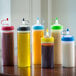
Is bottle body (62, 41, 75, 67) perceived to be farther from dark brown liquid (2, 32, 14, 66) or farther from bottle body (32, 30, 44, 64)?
dark brown liquid (2, 32, 14, 66)

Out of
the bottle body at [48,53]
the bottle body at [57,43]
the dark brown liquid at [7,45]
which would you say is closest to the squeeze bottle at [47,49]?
the bottle body at [48,53]

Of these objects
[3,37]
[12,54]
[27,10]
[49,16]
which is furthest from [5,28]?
[49,16]

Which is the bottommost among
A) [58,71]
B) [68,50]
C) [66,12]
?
[58,71]

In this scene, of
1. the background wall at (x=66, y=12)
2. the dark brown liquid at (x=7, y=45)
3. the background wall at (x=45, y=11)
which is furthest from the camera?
the background wall at (x=66, y=12)

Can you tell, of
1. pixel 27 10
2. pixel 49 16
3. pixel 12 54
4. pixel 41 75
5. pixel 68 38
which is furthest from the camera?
pixel 49 16

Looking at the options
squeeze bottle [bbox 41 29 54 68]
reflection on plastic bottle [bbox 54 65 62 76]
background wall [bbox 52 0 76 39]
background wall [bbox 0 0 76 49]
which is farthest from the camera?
background wall [bbox 52 0 76 39]

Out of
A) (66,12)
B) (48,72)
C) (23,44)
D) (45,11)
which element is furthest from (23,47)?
(66,12)

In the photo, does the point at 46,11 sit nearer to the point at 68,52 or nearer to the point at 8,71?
the point at 68,52

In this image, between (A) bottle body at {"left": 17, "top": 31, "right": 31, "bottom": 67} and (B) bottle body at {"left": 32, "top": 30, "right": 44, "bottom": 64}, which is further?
(B) bottle body at {"left": 32, "top": 30, "right": 44, "bottom": 64}

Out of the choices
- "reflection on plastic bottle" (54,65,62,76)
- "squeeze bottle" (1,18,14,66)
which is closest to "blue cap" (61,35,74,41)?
"reflection on plastic bottle" (54,65,62,76)

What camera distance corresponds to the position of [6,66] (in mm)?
1264

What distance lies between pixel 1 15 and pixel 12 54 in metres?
1.57

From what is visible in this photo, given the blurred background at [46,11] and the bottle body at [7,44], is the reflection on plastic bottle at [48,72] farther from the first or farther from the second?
the blurred background at [46,11]

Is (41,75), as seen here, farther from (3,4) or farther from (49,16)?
(49,16)
